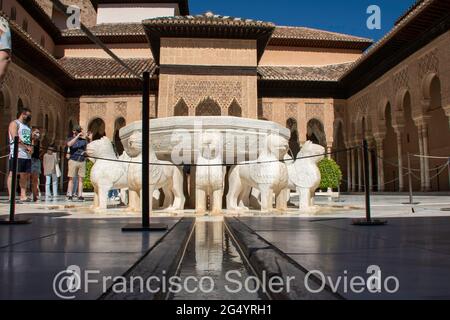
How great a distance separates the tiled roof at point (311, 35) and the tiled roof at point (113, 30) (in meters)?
6.39

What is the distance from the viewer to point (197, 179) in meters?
3.81

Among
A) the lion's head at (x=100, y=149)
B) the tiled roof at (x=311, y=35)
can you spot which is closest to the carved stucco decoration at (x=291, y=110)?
the tiled roof at (x=311, y=35)

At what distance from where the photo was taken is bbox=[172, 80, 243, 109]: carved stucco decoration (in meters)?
14.0

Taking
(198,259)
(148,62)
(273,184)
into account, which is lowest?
(198,259)

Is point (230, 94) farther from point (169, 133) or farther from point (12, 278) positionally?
point (12, 278)

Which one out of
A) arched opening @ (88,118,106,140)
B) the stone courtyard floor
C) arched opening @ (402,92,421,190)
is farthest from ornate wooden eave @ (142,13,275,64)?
the stone courtyard floor

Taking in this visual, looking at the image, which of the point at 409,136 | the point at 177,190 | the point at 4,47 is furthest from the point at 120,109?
the point at 4,47

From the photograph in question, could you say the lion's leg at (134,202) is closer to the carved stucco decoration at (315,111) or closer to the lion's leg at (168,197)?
the lion's leg at (168,197)

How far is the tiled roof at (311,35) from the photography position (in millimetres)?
18562

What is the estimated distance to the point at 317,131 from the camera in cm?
1836

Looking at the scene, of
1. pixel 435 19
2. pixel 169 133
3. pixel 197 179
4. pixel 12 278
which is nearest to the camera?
pixel 12 278

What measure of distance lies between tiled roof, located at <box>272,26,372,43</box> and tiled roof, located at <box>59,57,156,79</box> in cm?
630
